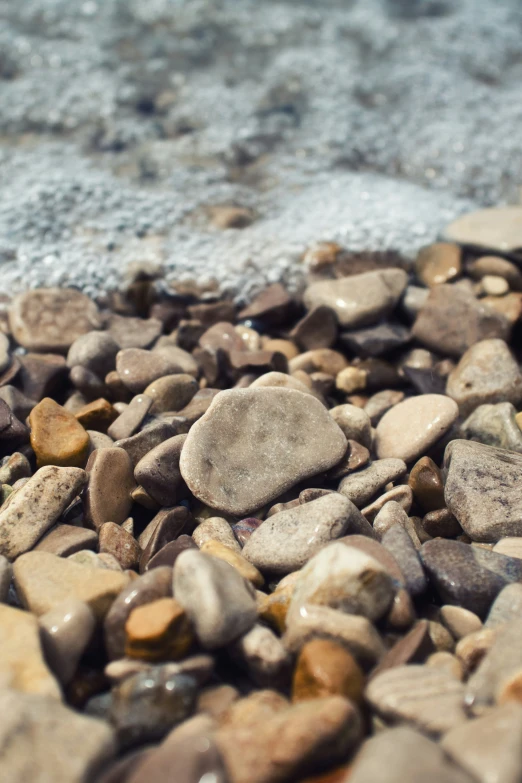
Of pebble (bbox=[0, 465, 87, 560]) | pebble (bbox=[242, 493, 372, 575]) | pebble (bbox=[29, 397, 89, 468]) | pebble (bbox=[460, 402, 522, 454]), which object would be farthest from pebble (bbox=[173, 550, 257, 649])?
pebble (bbox=[460, 402, 522, 454])

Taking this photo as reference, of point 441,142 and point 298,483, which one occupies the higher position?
point 441,142

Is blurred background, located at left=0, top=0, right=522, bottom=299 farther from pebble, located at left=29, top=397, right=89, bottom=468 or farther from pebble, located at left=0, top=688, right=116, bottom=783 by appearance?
pebble, located at left=0, top=688, right=116, bottom=783

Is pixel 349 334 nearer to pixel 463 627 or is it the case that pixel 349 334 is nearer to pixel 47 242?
pixel 463 627

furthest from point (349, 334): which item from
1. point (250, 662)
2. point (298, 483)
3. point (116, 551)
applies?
point (250, 662)

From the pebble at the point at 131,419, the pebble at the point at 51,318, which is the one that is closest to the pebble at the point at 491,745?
the pebble at the point at 131,419

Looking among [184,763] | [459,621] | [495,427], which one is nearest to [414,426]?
[495,427]

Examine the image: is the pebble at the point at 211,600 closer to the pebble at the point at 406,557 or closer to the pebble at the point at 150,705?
the pebble at the point at 150,705

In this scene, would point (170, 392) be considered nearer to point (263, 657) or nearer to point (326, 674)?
point (263, 657)
